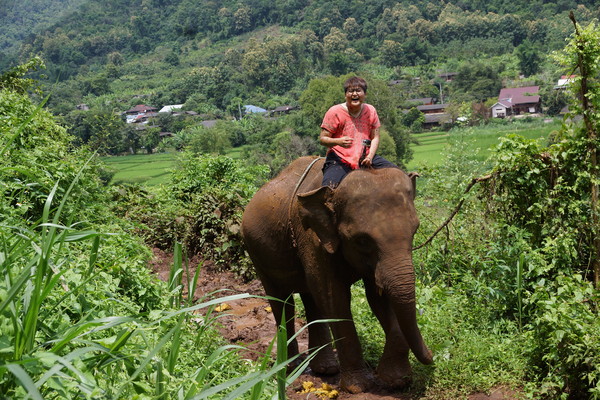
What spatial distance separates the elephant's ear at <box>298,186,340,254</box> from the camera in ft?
18.2

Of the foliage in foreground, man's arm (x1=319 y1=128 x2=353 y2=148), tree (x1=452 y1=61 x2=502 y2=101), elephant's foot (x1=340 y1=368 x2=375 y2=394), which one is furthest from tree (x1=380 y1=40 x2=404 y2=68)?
elephant's foot (x1=340 y1=368 x2=375 y2=394)

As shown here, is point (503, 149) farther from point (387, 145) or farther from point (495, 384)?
point (387, 145)

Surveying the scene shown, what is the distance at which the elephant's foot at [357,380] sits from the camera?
567 centimetres

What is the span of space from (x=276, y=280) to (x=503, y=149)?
257 centimetres

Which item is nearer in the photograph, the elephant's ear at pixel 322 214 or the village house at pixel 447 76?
the elephant's ear at pixel 322 214

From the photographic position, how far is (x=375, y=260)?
529cm

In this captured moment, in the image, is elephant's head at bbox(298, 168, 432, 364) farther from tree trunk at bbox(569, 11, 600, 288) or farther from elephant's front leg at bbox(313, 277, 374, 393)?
tree trunk at bbox(569, 11, 600, 288)

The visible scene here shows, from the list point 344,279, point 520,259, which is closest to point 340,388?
point 344,279

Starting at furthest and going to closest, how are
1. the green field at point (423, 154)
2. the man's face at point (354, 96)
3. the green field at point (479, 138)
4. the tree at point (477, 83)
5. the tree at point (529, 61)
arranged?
the tree at point (529, 61)
the tree at point (477, 83)
the green field at point (479, 138)
the green field at point (423, 154)
the man's face at point (354, 96)

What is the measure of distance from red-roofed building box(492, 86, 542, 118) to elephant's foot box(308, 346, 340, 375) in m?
→ 72.5

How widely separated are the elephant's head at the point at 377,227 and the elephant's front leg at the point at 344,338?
282 millimetres

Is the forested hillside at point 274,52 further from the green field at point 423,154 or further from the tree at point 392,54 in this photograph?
the green field at point 423,154

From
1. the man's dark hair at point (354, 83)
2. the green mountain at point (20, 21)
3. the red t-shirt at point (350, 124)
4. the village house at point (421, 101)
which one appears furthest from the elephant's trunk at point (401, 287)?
the green mountain at point (20, 21)

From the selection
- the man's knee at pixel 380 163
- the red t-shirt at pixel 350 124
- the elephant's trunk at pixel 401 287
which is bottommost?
the elephant's trunk at pixel 401 287
